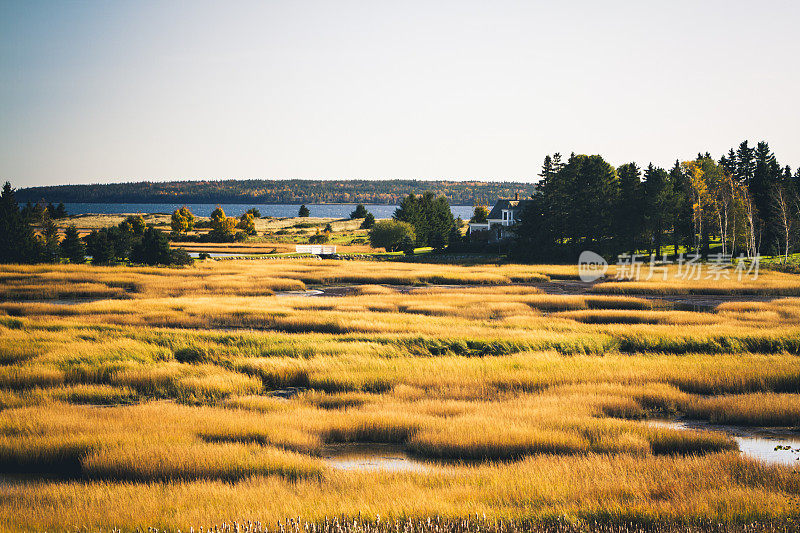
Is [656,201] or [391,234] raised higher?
[656,201]

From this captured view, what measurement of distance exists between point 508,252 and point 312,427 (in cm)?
7051

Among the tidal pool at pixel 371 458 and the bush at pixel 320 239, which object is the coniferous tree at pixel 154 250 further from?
the tidal pool at pixel 371 458

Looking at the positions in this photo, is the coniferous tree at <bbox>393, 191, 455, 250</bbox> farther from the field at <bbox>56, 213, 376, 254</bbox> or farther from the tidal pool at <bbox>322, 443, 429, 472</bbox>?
the tidal pool at <bbox>322, 443, 429, 472</bbox>

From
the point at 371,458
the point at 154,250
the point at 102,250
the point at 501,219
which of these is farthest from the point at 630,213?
the point at 371,458

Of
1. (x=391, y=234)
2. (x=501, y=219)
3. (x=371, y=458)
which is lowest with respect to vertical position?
(x=371, y=458)

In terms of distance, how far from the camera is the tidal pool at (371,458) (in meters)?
11.1

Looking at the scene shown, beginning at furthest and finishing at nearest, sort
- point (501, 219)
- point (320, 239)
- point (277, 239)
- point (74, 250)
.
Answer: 1. point (277, 239)
2. point (320, 239)
3. point (501, 219)
4. point (74, 250)

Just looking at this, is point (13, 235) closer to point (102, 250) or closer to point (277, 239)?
point (102, 250)

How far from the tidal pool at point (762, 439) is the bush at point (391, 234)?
7881 centimetres

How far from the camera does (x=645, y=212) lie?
2921 inches

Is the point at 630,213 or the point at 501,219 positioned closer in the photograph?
the point at 630,213

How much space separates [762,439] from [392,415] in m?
7.96

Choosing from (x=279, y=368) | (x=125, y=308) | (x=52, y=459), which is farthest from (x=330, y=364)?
(x=125, y=308)

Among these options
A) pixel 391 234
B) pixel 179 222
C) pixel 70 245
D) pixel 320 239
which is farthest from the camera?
pixel 179 222
